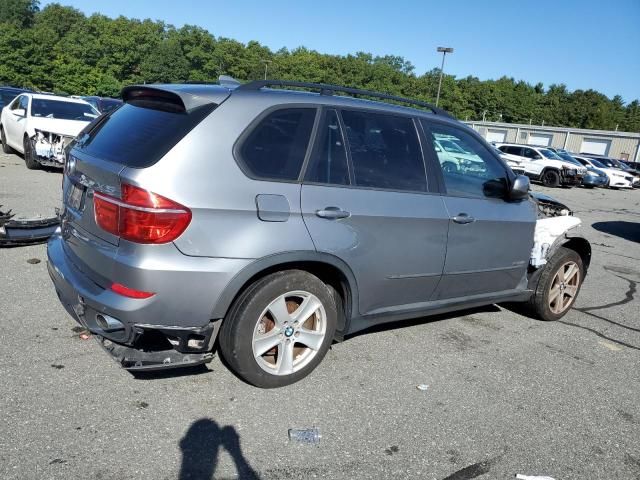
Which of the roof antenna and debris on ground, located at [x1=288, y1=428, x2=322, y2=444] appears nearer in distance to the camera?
debris on ground, located at [x1=288, y1=428, x2=322, y2=444]

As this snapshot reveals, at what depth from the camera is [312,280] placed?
340cm

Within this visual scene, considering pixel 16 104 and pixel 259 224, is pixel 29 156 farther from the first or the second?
pixel 259 224

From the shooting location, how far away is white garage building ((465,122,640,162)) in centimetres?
5391

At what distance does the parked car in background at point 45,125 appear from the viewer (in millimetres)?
11188

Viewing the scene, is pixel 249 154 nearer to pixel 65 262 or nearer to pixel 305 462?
pixel 65 262

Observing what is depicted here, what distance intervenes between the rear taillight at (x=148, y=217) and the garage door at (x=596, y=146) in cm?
6171

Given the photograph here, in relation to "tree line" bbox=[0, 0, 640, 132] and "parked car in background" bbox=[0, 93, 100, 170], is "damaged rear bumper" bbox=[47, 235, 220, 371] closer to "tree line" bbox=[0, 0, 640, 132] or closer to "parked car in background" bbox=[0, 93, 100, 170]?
"parked car in background" bbox=[0, 93, 100, 170]

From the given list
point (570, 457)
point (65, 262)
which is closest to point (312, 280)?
point (65, 262)

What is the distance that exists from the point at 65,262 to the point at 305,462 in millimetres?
1956

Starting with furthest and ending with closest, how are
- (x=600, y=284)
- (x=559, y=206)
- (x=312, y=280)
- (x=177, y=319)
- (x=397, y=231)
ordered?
(x=600, y=284)
(x=559, y=206)
(x=397, y=231)
(x=312, y=280)
(x=177, y=319)

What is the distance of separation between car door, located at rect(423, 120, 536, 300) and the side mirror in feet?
0.22

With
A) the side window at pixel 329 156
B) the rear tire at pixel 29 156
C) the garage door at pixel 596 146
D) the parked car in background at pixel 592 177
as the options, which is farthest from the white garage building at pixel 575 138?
the side window at pixel 329 156

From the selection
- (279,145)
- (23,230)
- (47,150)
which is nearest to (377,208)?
(279,145)

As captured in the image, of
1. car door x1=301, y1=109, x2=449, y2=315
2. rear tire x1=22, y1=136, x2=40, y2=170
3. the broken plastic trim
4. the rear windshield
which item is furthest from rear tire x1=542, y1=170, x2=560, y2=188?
the rear windshield
